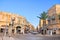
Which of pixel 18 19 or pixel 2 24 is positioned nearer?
pixel 2 24

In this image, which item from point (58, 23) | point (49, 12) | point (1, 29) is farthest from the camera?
point (49, 12)

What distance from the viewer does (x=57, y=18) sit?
3978 cm

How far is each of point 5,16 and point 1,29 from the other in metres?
4.99

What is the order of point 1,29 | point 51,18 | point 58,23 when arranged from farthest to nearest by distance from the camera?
point 51,18 < point 58,23 < point 1,29

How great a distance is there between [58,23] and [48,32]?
3.54 meters

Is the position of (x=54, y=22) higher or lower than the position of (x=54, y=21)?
lower

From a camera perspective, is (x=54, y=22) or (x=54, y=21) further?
(x=54, y=21)

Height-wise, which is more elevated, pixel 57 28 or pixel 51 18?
pixel 51 18

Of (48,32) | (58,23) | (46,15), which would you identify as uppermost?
(46,15)

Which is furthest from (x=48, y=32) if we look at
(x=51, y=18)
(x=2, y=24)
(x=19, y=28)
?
(x=2, y=24)

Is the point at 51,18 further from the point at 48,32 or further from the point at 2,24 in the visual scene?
the point at 2,24

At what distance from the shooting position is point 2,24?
37906 mm

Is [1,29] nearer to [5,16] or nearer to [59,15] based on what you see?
[5,16]

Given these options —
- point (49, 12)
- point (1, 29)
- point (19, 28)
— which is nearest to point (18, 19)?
point (19, 28)
